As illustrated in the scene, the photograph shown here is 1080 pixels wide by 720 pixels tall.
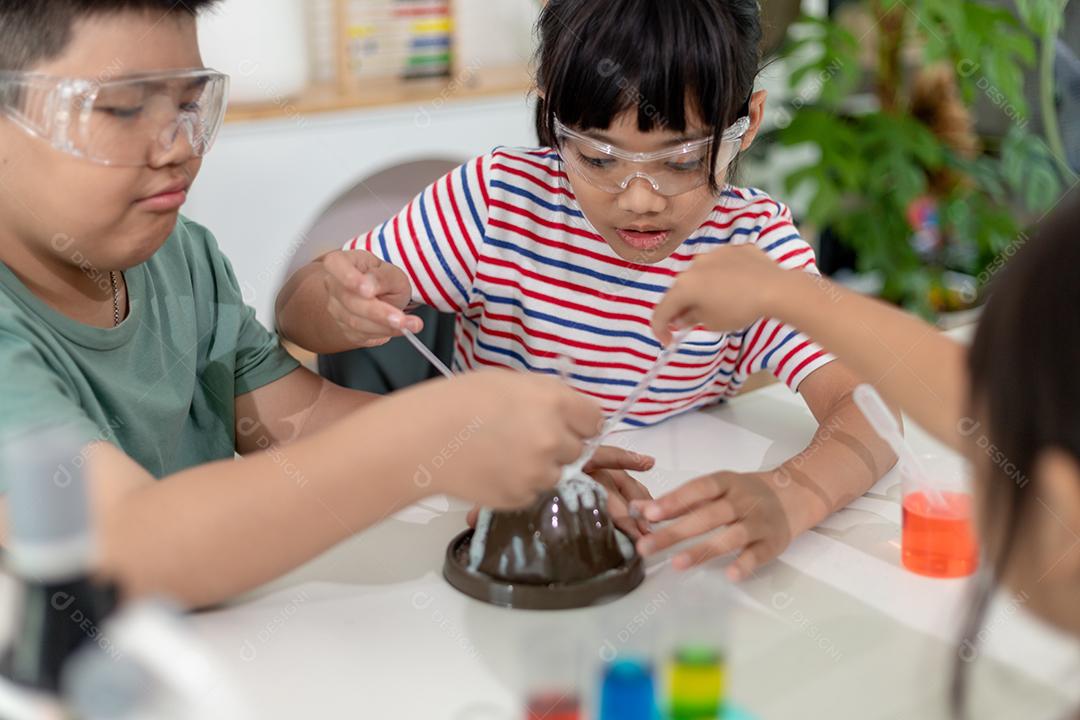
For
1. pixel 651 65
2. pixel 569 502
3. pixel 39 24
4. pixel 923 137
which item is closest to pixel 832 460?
pixel 569 502

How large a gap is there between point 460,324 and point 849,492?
2.01 ft

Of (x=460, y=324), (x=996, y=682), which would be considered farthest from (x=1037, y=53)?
(x=996, y=682)

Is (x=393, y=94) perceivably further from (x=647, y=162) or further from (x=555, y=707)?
(x=555, y=707)

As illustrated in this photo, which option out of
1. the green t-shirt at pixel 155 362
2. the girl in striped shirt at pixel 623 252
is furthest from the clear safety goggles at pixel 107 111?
the girl in striped shirt at pixel 623 252

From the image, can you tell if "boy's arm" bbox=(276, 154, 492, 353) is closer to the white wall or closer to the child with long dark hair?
the child with long dark hair

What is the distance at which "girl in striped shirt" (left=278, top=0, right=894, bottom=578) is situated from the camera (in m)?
1.15

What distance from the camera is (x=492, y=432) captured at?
2.77 ft

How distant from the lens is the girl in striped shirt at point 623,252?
45.2 inches

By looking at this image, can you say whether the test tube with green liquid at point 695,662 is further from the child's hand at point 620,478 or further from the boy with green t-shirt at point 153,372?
the child's hand at point 620,478

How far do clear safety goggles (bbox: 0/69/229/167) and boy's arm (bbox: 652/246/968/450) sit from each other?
1.58 ft

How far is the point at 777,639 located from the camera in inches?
35.3

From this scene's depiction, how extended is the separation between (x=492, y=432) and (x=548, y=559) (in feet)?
0.51

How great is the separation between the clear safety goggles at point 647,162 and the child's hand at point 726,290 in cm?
19

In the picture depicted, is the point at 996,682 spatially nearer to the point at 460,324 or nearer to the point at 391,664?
the point at 391,664
